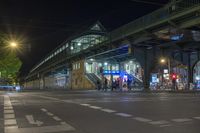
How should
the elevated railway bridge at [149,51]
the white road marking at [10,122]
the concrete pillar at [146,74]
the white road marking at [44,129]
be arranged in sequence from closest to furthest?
1. the white road marking at [44,129]
2. the white road marking at [10,122]
3. the elevated railway bridge at [149,51]
4. the concrete pillar at [146,74]

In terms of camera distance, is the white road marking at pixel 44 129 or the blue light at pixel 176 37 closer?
the white road marking at pixel 44 129

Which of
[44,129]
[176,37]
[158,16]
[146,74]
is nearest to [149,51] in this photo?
[146,74]

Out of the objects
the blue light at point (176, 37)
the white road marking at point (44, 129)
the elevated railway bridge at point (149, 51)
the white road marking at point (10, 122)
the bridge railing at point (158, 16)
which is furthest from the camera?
the blue light at point (176, 37)

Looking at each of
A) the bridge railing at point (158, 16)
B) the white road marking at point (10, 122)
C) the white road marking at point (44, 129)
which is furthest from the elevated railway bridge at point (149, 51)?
the white road marking at point (44, 129)

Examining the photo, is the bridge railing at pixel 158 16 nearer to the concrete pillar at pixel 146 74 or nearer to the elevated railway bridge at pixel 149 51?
the elevated railway bridge at pixel 149 51

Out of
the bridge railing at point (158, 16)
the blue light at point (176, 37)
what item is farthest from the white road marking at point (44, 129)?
the blue light at point (176, 37)

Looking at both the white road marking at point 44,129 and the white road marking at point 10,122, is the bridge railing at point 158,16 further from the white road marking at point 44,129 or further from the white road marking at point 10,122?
the white road marking at point 44,129

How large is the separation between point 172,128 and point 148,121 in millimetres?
1649

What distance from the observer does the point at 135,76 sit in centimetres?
8250

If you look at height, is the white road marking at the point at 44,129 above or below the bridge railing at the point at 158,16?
below

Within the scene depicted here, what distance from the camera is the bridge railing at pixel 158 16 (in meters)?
35.7

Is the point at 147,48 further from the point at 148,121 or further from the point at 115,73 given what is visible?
the point at 148,121

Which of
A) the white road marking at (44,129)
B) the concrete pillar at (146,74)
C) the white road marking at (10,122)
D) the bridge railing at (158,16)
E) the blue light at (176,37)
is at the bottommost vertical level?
the white road marking at (44,129)

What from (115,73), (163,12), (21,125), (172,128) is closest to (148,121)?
(172,128)
